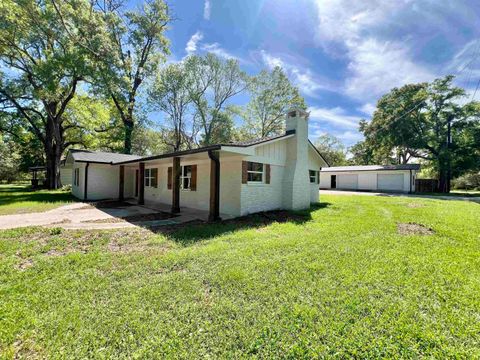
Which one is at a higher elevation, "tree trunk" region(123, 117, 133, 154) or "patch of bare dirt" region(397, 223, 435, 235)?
"tree trunk" region(123, 117, 133, 154)

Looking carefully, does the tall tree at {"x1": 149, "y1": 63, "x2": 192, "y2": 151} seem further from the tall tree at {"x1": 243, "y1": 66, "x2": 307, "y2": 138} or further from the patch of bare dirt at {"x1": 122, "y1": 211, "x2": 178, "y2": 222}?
the patch of bare dirt at {"x1": 122, "y1": 211, "x2": 178, "y2": 222}

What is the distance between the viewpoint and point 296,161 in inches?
419

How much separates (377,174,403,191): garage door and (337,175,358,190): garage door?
249cm

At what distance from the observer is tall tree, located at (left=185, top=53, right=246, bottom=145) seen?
89.9 feet

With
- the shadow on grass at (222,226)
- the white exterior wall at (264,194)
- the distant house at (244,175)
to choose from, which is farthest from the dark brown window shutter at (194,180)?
the shadow on grass at (222,226)

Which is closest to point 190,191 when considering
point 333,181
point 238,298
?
point 238,298

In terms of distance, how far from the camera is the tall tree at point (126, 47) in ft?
47.5

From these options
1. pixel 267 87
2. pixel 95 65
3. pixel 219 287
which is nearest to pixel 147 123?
pixel 95 65

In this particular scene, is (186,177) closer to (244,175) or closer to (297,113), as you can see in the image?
(244,175)

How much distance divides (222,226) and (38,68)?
1825 cm

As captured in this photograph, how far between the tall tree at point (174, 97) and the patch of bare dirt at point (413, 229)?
2684cm

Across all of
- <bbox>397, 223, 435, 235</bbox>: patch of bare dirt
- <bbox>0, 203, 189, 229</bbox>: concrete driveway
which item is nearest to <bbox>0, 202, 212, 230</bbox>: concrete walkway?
<bbox>0, 203, 189, 229</bbox>: concrete driveway

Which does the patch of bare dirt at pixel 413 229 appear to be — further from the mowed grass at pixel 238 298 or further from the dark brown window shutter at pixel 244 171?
the dark brown window shutter at pixel 244 171

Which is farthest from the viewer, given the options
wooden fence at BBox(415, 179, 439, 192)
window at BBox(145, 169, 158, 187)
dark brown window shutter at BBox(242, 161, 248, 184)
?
wooden fence at BBox(415, 179, 439, 192)
